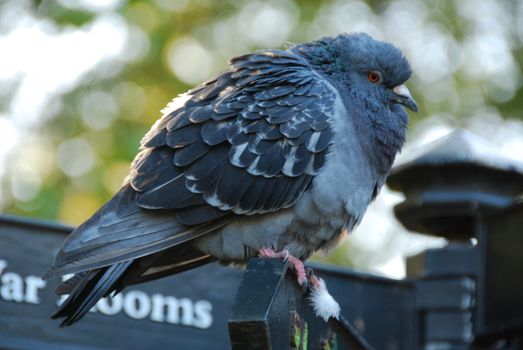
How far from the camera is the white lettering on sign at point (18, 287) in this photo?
425 cm

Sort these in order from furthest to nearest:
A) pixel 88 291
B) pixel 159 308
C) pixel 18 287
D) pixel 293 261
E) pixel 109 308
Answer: pixel 159 308
pixel 109 308
pixel 18 287
pixel 88 291
pixel 293 261

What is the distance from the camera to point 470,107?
36.0 feet

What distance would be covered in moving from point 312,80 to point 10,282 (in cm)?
160

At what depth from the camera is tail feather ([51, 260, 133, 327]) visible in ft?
12.2

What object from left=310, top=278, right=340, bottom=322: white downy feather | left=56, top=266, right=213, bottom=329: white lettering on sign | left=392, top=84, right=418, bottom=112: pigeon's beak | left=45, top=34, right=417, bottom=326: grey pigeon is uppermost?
left=392, top=84, right=418, bottom=112: pigeon's beak

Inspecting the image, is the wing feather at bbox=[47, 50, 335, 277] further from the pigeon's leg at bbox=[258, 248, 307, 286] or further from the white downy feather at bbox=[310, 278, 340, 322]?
the white downy feather at bbox=[310, 278, 340, 322]

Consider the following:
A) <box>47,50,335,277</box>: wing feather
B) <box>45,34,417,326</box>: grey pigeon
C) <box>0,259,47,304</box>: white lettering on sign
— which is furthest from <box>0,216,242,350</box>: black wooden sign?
<box>47,50,335,277</box>: wing feather

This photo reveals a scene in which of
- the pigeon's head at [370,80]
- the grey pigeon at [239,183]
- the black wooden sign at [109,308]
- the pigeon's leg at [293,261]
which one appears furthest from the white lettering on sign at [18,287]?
the pigeon's head at [370,80]

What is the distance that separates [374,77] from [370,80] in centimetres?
3

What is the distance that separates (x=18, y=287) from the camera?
14.1 feet

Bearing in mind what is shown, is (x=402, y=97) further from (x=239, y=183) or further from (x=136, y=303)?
(x=136, y=303)

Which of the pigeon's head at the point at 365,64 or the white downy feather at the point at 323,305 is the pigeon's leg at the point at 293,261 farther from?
the pigeon's head at the point at 365,64

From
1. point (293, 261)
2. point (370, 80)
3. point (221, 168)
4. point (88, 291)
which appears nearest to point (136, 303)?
point (88, 291)

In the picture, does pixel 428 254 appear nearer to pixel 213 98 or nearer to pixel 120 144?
pixel 213 98
